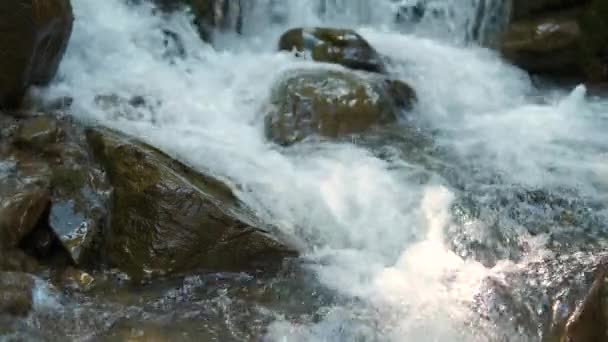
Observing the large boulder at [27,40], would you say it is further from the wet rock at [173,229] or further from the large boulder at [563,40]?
the large boulder at [563,40]

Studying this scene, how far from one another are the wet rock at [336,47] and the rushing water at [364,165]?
0.77 feet

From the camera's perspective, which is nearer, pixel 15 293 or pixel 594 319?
pixel 594 319

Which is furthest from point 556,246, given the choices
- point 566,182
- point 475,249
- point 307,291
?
point 307,291

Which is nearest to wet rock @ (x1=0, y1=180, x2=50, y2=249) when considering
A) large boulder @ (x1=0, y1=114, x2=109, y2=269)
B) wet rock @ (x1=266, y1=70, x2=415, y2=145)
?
large boulder @ (x1=0, y1=114, x2=109, y2=269)

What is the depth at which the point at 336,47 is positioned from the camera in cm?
780

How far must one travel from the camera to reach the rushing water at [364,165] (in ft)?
Answer: 13.1

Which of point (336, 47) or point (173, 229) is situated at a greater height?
point (336, 47)

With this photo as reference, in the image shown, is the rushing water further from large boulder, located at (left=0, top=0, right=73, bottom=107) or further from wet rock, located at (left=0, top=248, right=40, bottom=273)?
wet rock, located at (left=0, top=248, right=40, bottom=273)

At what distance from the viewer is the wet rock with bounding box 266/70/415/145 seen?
6422mm

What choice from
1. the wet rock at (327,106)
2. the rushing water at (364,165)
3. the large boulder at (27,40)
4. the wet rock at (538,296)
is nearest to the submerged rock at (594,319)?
the wet rock at (538,296)

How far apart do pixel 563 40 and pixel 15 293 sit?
6969mm

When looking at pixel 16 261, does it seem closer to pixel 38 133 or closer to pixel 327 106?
pixel 38 133

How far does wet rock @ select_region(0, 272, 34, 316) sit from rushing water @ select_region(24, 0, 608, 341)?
109 mm

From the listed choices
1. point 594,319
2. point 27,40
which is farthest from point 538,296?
point 27,40
